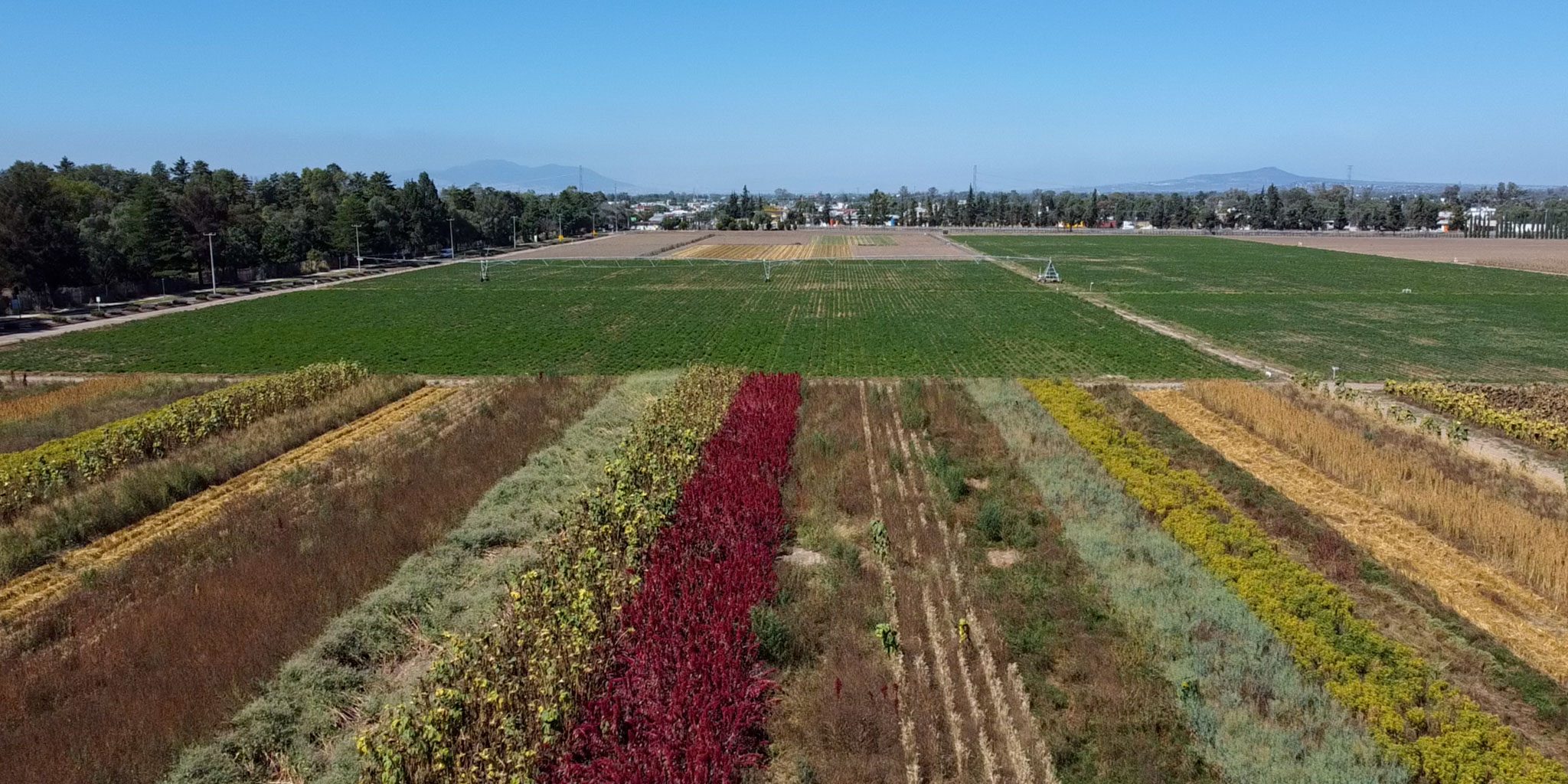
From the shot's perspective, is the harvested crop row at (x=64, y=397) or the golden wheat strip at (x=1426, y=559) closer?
the golden wheat strip at (x=1426, y=559)

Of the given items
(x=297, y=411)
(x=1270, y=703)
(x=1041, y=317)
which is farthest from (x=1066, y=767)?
(x=1041, y=317)

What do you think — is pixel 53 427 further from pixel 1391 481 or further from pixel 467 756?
pixel 1391 481

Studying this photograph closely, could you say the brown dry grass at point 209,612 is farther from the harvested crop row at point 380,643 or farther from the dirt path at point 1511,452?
the dirt path at point 1511,452

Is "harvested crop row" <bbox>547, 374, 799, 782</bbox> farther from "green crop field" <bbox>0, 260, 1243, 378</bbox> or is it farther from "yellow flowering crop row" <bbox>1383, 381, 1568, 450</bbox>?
"yellow flowering crop row" <bbox>1383, 381, 1568, 450</bbox>

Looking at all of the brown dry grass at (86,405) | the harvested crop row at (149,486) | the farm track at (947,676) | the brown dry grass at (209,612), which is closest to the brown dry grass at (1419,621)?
the farm track at (947,676)

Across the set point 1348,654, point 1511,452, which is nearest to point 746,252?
point 1511,452
